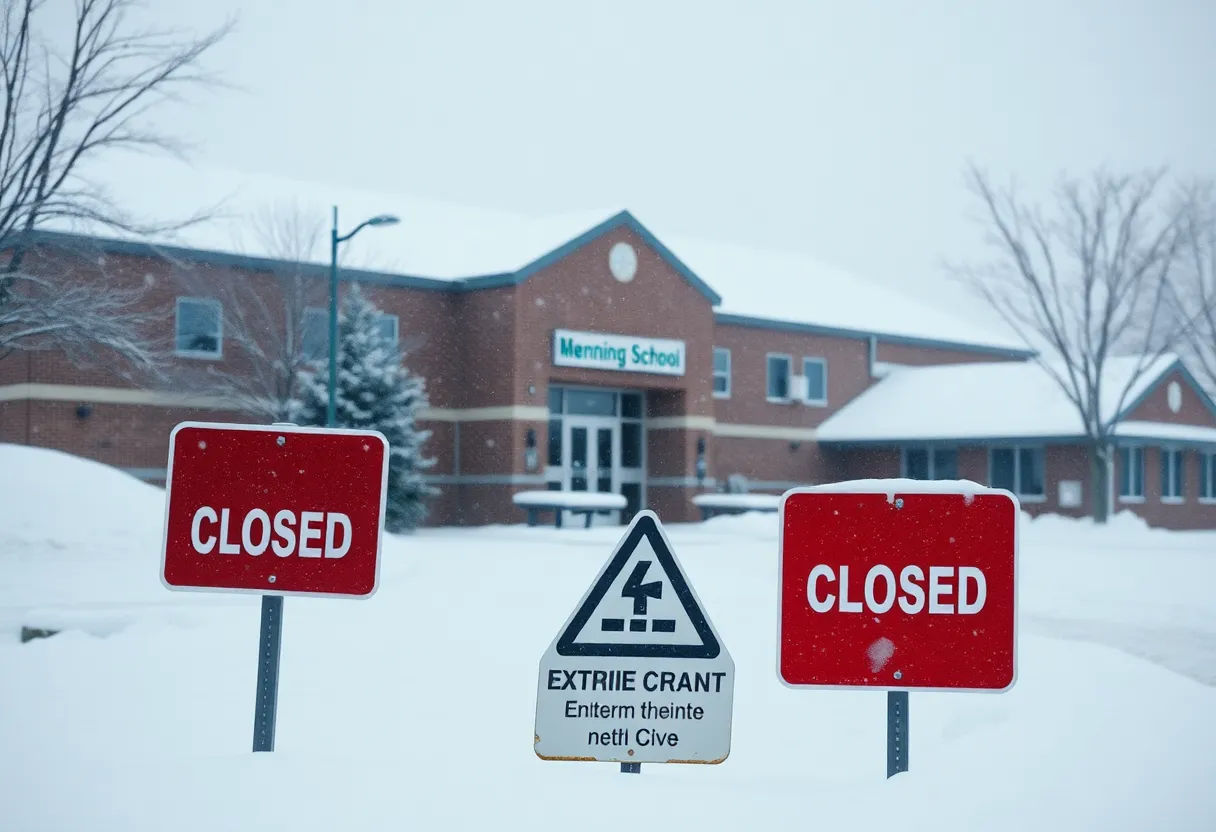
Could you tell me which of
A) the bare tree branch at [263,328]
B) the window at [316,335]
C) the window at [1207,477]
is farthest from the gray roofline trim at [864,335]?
the bare tree branch at [263,328]

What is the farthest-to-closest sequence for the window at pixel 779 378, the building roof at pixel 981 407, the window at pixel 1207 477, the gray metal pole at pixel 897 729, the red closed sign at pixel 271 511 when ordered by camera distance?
the window at pixel 779 378, the window at pixel 1207 477, the building roof at pixel 981 407, the red closed sign at pixel 271 511, the gray metal pole at pixel 897 729

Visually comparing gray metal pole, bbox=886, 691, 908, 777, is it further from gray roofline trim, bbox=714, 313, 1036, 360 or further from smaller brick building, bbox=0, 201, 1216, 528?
gray roofline trim, bbox=714, 313, 1036, 360

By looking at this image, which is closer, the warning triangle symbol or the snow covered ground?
the warning triangle symbol

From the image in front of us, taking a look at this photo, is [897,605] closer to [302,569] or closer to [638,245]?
[302,569]

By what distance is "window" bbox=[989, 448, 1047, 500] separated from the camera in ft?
127

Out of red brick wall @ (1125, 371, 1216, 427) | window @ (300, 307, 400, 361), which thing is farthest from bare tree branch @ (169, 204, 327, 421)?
red brick wall @ (1125, 371, 1216, 427)

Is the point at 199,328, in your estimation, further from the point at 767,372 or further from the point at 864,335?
the point at 864,335

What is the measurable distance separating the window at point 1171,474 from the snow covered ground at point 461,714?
2238 centimetres

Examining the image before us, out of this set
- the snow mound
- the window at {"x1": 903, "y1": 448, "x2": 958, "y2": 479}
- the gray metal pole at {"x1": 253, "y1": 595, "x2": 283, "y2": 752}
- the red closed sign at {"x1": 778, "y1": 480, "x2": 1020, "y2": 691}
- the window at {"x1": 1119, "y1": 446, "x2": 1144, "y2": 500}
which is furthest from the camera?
the window at {"x1": 903, "y1": 448, "x2": 958, "y2": 479}

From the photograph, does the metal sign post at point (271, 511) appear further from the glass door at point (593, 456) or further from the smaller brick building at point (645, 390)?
the glass door at point (593, 456)

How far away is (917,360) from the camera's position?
46.2 m

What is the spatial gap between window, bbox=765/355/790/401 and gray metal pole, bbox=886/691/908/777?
36993 millimetres

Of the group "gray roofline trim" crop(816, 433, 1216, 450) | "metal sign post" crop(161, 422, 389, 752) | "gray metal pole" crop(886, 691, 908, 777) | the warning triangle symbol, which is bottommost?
"gray metal pole" crop(886, 691, 908, 777)

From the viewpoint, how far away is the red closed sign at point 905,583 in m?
4.45
